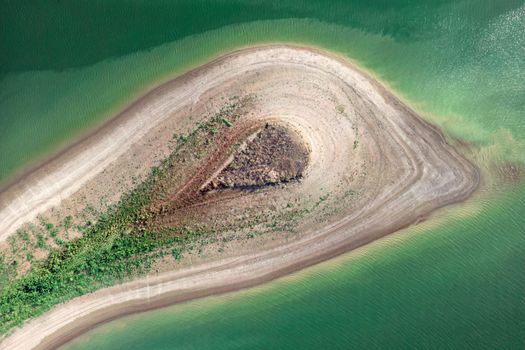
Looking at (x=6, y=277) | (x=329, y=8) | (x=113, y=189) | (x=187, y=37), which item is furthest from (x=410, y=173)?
(x=6, y=277)

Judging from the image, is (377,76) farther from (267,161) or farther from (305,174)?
(267,161)

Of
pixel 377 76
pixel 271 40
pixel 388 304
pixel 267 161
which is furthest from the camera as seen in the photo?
pixel 377 76

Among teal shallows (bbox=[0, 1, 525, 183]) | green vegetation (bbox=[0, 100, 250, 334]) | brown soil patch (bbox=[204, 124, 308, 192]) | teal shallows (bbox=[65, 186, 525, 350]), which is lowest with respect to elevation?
teal shallows (bbox=[65, 186, 525, 350])

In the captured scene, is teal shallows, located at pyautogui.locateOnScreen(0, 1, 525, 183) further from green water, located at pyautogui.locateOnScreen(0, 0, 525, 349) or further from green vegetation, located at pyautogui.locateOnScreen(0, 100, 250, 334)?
green vegetation, located at pyautogui.locateOnScreen(0, 100, 250, 334)

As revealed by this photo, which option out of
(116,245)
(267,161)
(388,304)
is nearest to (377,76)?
(267,161)

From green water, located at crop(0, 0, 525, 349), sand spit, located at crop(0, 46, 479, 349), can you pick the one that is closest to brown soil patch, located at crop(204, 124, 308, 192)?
sand spit, located at crop(0, 46, 479, 349)

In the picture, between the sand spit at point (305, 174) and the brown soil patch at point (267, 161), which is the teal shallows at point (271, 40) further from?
the brown soil patch at point (267, 161)

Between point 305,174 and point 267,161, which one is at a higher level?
point 267,161
